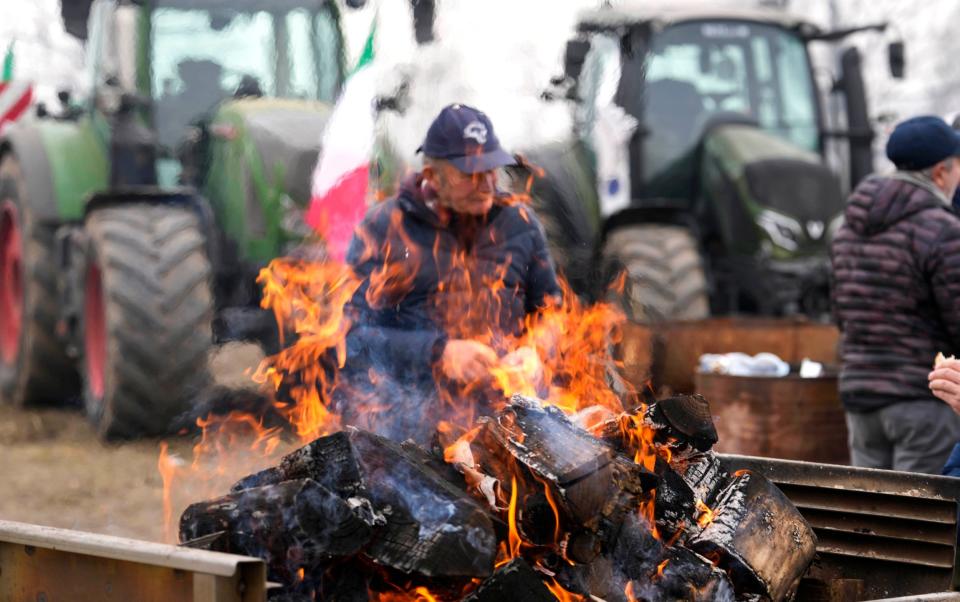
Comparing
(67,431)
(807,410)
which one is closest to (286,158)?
(67,431)

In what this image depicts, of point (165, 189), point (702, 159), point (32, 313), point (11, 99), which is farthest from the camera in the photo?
point (11, 99)

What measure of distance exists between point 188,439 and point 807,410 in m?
4.44

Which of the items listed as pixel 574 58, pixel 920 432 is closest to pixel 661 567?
pixel 920 432

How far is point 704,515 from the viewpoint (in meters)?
3.48

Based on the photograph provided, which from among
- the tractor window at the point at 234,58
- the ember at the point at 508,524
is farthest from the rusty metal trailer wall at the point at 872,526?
the tractor window at the point at 234,58

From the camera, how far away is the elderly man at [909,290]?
16.3ft

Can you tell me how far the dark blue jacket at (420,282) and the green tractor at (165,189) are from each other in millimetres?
4089

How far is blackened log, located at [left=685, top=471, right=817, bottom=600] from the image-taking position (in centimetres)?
335

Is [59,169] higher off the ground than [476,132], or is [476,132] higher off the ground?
[476,132]

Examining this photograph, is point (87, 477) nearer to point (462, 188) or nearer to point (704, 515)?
point (462, 188)

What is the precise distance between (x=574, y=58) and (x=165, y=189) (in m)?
3.07

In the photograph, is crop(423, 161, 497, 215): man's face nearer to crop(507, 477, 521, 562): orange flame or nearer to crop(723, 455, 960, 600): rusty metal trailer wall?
crop(723, 455, 960, 600): rusty metal trailer wall

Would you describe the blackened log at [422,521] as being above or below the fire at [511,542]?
above

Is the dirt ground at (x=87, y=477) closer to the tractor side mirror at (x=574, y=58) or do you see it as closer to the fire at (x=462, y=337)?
the fire at (x=462, y=337)
